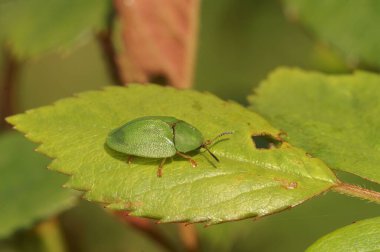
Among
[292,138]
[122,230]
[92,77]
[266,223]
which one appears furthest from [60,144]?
[92,77]

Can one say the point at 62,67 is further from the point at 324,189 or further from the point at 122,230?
the point at 324,189

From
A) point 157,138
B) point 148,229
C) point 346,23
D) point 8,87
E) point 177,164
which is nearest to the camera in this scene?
point 177,164

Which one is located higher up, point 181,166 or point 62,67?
point 181,166

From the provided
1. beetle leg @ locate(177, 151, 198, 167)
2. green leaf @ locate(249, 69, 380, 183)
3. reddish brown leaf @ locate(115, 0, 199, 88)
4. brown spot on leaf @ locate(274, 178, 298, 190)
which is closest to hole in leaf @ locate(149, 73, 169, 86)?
reddish brown leaf @ locate(115, 0, 199, 88)

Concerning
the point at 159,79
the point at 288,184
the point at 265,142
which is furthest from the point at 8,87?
the point at 288,184

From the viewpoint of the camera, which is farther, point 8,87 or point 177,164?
point 8,87

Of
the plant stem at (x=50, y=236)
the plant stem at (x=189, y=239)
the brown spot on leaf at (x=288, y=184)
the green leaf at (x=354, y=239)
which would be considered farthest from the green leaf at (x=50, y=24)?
the green leaf at (x=354, y=239)

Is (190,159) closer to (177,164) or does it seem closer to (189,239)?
(177,164)
